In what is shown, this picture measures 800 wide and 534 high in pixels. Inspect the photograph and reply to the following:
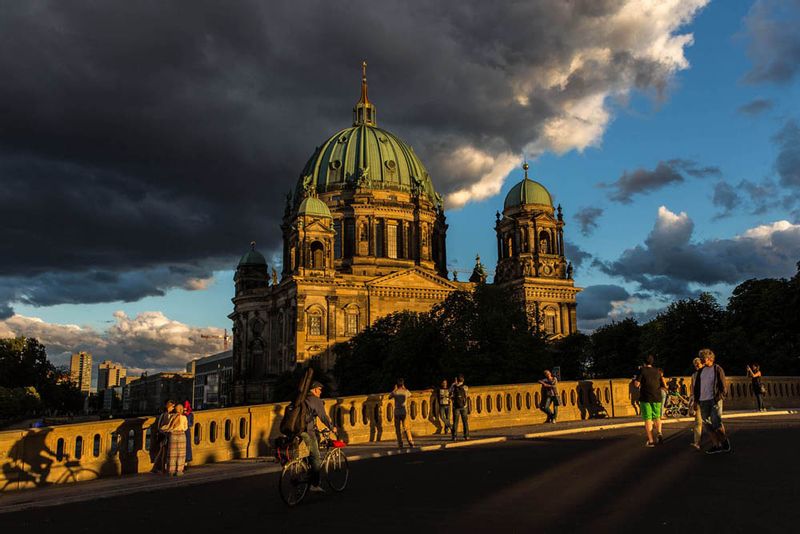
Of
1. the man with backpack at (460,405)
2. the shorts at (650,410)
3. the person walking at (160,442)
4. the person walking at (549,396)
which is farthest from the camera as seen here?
the person walking at (549,396)

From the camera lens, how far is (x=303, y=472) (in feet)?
39.1

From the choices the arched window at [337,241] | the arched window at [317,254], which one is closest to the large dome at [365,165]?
the arched window at [337,241]

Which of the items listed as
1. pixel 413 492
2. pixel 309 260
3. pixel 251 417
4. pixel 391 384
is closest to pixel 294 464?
pixel 413 492

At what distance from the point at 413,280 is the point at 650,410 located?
214 ft

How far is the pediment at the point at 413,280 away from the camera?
82.2 m

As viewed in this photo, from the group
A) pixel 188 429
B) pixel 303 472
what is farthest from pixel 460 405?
pixel 303 472

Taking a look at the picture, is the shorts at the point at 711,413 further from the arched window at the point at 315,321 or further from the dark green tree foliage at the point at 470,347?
the arched window at the point at 315,321

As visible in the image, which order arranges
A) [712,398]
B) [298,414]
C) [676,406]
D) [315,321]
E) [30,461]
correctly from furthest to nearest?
[315,321] → [676,406] → [712,398] → [30,461] → [298,414]

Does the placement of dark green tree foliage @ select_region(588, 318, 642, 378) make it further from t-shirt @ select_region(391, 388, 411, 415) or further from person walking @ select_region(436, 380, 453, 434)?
t-shirt @ select_region(391, 388, 411, 415)

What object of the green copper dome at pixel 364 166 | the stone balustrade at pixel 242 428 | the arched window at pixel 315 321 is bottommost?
the stone balustrade at pixel 242 428

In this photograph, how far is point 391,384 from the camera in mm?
55719

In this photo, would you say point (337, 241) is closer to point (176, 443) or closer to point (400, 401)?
point (400, 401)

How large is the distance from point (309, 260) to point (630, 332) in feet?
120

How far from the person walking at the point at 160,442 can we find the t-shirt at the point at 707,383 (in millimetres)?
11866
